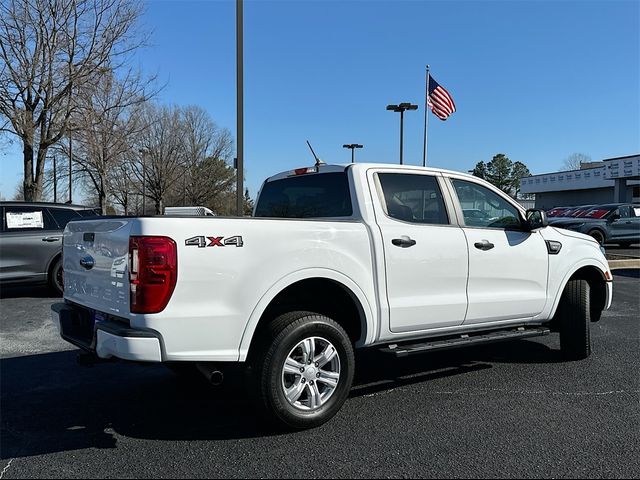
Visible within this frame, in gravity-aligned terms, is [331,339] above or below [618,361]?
above

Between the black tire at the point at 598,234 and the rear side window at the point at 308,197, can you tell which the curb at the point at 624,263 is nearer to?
the black tire at the point at 598,234

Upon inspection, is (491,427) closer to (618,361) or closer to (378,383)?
(378,383)

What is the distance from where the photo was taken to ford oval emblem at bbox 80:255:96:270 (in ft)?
12.2

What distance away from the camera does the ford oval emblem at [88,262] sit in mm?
3729

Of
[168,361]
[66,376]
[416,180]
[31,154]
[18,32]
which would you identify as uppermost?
[18,32]

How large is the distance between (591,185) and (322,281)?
62.0m

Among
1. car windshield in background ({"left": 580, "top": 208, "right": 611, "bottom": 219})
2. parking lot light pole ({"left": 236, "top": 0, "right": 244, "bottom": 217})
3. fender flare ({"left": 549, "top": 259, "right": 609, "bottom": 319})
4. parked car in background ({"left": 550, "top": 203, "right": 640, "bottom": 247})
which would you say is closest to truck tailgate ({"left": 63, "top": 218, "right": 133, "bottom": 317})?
fender flare ({"left": 549, "top": 259, "right": 609, "bottom": 319})

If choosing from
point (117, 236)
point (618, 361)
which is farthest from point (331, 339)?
point (618, 361)

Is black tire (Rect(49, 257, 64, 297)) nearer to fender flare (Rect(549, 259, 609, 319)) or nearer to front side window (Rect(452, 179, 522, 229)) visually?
front side window (Rect(452, 179, 522, 229))

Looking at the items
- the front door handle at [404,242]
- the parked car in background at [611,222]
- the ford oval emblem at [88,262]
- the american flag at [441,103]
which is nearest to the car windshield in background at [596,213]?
the parked car in background at [611,222]

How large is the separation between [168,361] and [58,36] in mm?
16848

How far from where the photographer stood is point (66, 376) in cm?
506

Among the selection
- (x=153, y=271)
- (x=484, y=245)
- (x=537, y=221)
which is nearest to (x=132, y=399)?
(x=153, y=271)

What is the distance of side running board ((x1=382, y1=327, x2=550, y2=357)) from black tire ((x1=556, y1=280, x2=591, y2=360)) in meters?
0.40
